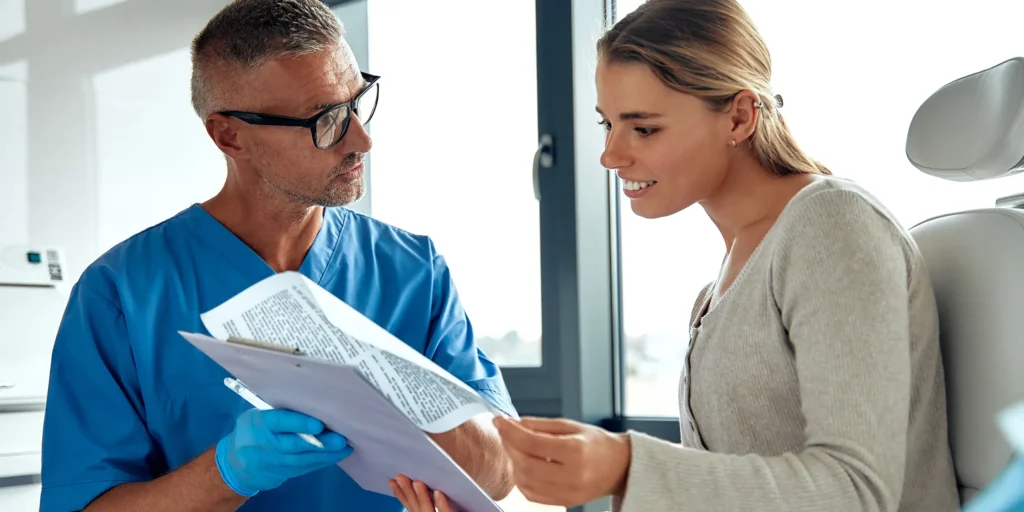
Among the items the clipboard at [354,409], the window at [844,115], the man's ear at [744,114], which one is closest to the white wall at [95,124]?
the window at [844,115]

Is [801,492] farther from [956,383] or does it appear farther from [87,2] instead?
[87,2]

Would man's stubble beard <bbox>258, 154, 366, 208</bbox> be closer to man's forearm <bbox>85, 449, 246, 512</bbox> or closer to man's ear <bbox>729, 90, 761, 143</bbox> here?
man's forearm <bbox>85, 449, 246, 512</bbox>

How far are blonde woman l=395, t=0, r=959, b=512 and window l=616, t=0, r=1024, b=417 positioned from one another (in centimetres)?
45

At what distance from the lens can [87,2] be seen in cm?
229

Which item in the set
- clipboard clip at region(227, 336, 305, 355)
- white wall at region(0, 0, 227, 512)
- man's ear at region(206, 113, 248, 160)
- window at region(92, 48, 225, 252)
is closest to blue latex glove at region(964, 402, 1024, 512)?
clipboard clip at region(227, 336, 305, 355)

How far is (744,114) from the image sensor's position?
1.06 m

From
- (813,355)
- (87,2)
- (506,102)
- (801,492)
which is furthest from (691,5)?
(87,2)

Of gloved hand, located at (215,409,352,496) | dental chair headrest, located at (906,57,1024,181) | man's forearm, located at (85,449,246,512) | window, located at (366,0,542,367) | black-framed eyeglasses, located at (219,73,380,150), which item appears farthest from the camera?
window, located at (366,0,542,367)

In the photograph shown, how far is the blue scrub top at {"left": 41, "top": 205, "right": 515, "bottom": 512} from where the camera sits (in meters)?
1.31

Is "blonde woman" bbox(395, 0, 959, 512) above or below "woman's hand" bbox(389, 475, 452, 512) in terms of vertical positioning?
above

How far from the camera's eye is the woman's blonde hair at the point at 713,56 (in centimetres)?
104

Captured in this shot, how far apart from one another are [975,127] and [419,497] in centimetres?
70

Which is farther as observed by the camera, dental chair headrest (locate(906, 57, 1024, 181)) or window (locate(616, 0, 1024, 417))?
window (locate(616, 0, 1024, 417))

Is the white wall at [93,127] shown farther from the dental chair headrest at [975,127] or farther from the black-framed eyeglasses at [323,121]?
the dental chair headrest at [975,127]
